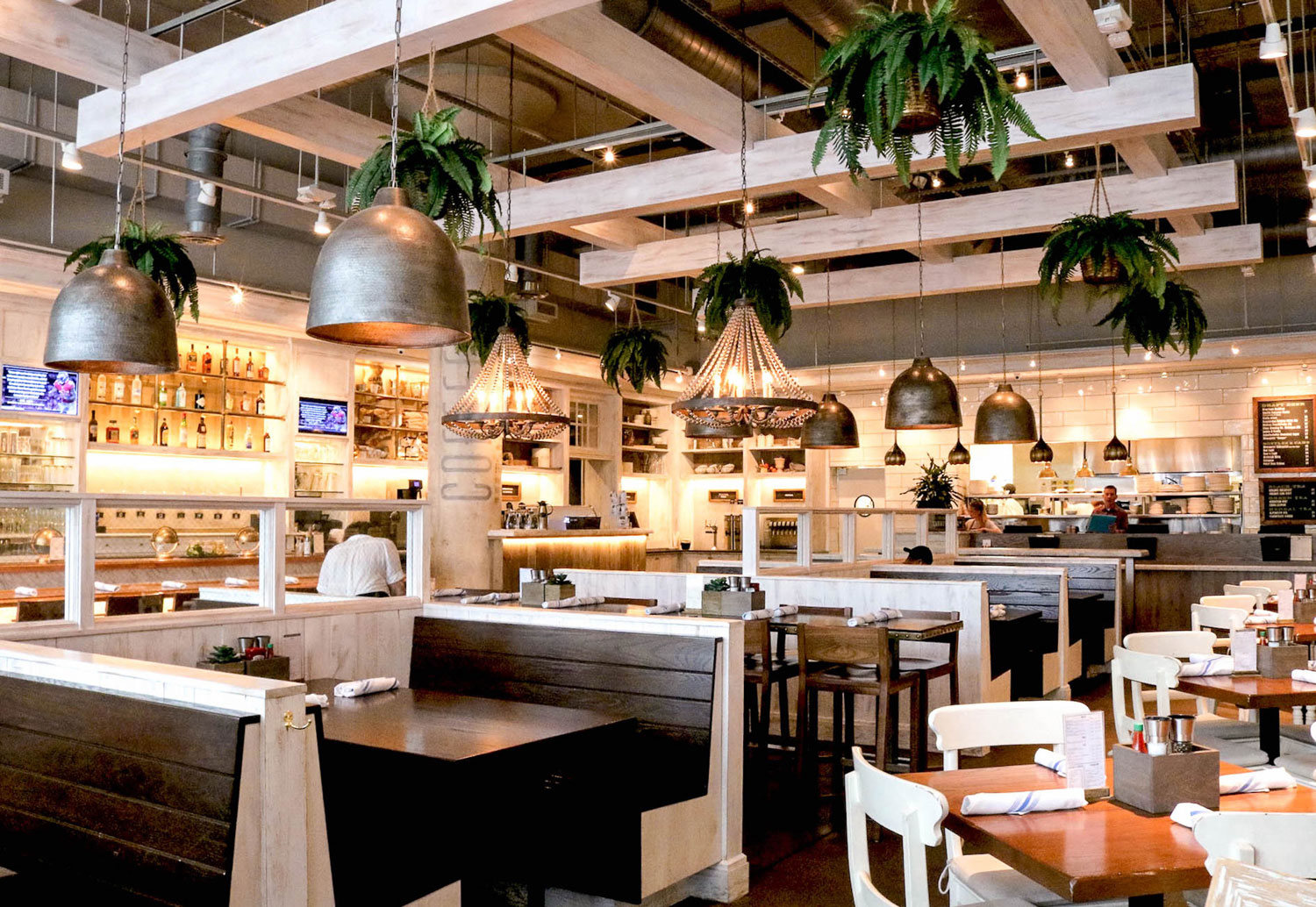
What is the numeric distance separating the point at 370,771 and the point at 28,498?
1557mm

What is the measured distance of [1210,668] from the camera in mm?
4270


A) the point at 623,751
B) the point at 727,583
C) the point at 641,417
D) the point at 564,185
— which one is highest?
the point at 564,185

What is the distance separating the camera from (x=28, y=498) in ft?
12.8

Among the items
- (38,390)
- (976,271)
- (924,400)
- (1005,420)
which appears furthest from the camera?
(976,271)

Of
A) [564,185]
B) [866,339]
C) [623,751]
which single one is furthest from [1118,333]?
[623,751]

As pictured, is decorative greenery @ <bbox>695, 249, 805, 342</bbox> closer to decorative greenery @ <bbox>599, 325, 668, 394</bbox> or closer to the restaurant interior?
the restaurant interior

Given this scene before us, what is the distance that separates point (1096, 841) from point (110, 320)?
3.29 m

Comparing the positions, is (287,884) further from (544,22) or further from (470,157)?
→ (544,22)

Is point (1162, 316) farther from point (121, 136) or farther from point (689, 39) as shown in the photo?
point (121, 136)


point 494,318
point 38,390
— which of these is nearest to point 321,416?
point 38,390

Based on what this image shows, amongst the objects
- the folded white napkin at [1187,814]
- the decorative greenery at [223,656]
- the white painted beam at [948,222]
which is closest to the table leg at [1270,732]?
the folded white napkin at [1187,814]

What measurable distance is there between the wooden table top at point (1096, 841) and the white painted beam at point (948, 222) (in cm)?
541

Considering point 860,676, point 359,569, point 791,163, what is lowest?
point 860,676

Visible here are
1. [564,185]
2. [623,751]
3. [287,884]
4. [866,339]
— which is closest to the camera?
[287,884]
